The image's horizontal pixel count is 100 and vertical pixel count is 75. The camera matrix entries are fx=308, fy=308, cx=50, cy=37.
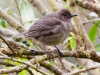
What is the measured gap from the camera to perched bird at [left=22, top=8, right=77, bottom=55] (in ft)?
11.8

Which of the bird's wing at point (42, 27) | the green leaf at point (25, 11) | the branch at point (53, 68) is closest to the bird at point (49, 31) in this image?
the bird's wing at point (42, 27)

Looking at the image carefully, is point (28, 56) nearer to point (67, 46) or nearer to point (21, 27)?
point (21, 27)

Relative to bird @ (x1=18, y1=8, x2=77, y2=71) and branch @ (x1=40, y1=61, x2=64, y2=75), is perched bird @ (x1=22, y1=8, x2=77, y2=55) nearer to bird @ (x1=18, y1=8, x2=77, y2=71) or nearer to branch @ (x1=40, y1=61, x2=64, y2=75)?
bird @ (x1=18, y1=8, x2=77, y2=71)

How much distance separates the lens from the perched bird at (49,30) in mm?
3607

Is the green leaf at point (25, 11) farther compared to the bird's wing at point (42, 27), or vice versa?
the bird's wing at point (42, 27)

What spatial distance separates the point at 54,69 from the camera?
2771 millimetres

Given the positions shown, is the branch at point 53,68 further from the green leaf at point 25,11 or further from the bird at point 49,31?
the green leaf at point 25,11

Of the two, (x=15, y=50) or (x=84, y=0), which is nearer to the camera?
(x=15, y=50)

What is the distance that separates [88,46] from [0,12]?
110 centimetres

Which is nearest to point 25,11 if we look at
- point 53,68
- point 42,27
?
point 42,27

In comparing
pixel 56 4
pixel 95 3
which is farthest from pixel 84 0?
pixel 56 4

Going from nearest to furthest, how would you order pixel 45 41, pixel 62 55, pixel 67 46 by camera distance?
pixel 62 55
pixel 45 41
pixel 67 46

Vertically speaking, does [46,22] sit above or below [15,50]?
above

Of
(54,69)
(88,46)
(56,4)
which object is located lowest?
(54,69)
